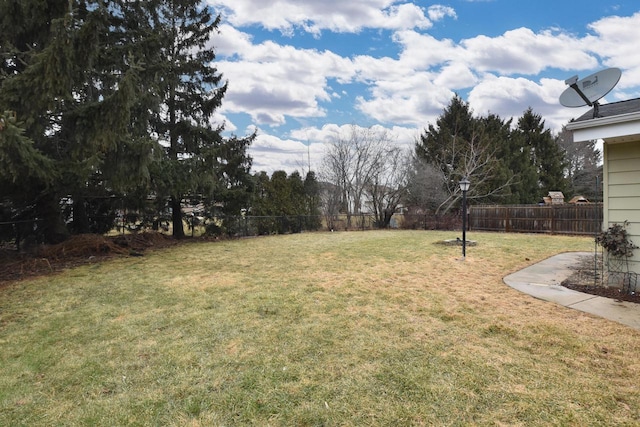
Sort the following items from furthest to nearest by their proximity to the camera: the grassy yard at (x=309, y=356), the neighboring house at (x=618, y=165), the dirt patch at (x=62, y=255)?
the dirt patch at (x=62, y=255)
the neighboring house at (x=618, y=165)
the grassy yard at (x=309, y=356)

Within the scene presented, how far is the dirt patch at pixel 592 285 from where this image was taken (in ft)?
15.3

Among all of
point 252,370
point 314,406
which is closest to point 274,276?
point 252,370

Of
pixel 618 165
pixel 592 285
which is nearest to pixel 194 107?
pixel 618 165

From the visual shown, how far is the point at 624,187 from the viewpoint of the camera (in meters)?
4.88

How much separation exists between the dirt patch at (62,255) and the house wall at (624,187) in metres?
10.1

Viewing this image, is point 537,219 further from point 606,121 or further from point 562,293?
point 606,121

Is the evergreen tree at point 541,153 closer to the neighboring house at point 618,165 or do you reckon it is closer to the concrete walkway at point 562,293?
the concrete walkway at point 562,293

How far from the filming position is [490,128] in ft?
76.2

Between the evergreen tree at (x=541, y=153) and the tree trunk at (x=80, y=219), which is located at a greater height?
the evergreen tree at (x=541, y=153)

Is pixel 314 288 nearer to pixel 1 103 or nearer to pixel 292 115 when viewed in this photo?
pixel 1 103

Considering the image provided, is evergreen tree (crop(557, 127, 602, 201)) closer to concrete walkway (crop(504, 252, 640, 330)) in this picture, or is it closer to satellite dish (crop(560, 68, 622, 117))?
concrete walkway (crop(504, 252, 640, 330))

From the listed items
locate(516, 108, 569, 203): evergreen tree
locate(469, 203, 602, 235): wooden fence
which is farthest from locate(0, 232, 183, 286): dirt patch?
locate(516, 108, 569, 203): evergreen tree

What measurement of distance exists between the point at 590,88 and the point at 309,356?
5.36 meters

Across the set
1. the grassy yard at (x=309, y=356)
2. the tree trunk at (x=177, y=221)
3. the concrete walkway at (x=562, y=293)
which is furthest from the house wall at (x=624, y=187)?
the tree trunk at (x=177, y=221)
